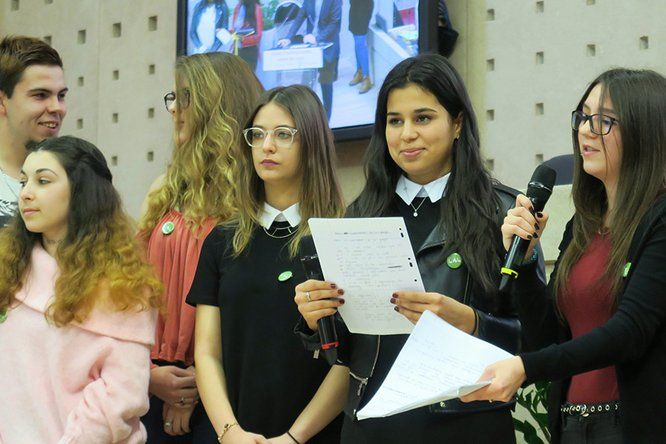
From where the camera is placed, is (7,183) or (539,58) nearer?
(7,183)

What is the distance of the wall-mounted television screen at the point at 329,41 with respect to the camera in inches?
229

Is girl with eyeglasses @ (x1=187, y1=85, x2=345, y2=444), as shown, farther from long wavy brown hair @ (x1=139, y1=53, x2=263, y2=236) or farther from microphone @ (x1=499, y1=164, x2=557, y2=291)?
microphone @ (x1=499, y1=164, x2=557, y2=291)

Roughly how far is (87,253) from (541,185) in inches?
55.6

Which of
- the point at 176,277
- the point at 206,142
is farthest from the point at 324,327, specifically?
the point at 206,142

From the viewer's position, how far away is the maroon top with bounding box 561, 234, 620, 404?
2.68m

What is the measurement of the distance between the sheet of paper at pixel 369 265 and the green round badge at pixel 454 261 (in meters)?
0.17

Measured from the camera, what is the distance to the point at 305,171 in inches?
132

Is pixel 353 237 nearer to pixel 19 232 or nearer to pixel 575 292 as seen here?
pixel 575 292

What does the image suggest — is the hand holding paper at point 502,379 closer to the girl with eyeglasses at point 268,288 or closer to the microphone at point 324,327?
the microphone at point 324,327

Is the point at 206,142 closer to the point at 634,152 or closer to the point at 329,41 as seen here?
the point at 634,152

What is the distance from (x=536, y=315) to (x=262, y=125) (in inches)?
43.2

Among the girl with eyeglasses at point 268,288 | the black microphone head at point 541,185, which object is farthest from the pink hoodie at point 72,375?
the black microphone head at point 541,185

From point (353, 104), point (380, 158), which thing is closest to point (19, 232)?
point (380, 158)

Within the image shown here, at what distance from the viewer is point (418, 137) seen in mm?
2867
